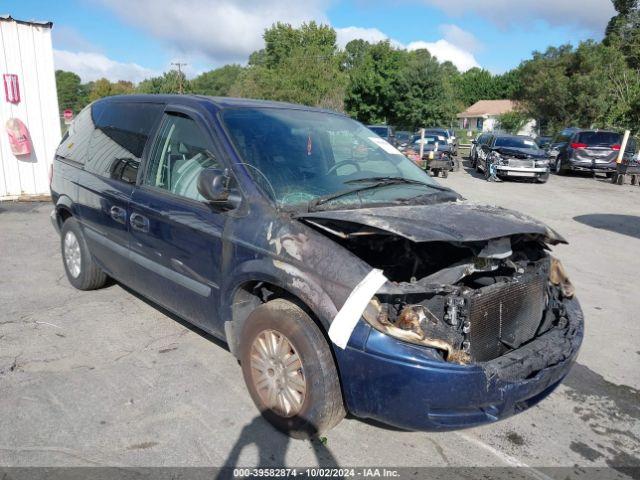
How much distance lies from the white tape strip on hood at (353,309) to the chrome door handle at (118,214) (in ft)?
7.29

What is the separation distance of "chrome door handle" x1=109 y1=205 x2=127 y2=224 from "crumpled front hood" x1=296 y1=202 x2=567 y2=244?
1.75m

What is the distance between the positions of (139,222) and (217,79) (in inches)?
4651

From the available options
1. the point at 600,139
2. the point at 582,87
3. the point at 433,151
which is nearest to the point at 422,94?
the point at 582,87

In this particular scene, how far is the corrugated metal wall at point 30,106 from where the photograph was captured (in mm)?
9883

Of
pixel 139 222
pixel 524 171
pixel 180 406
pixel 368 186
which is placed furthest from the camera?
pixel 524 171

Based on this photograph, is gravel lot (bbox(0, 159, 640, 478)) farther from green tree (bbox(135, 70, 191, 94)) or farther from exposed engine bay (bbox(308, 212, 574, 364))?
green tree (bbox(135, 70, 191, 94))

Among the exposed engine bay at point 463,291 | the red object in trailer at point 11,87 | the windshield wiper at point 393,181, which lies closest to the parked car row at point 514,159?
the red object in trailer at point 11,87

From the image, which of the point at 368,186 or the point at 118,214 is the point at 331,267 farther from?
the point at 118,214

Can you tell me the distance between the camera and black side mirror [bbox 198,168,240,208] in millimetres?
2965

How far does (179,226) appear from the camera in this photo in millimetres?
3395

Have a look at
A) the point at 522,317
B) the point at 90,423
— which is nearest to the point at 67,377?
the point at 90,423

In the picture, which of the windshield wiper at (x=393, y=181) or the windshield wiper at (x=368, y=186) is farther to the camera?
the windshield wiper at (x=393, y=181)

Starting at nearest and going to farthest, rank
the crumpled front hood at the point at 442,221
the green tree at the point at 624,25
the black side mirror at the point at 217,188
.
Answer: the crumpled front hood at the point at 442,221 → the black side mirror at the point at 217,188 → the green tree at the point at 624,25

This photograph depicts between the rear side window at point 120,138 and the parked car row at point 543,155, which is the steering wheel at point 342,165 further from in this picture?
the parked car row at point 543,155
